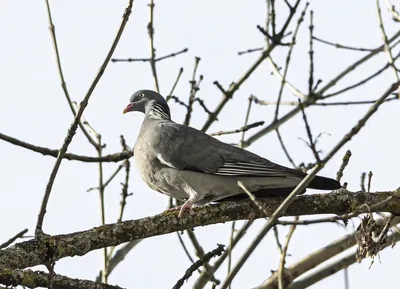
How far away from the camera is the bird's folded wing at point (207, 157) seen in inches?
208

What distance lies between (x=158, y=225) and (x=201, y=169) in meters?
1.14

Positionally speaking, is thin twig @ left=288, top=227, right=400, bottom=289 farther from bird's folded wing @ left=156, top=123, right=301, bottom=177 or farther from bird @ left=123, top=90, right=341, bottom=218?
bird's folded wing @ left=156, top=123, right=301, bottom=177

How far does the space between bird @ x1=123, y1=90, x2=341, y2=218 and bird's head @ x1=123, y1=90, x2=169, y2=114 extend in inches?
28.1

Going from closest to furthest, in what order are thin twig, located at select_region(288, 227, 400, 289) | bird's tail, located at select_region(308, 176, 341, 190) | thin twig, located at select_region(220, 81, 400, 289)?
1. thin twig, located at select_region(220, 81, 400, 289)
2. bird's tail, located at select_region(308, 176, 341, 190)
3. thin twig, located at select_region(288, 227, 400, 289)

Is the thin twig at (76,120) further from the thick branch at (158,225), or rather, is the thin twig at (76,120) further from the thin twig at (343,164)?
the thin twig at (343,164)

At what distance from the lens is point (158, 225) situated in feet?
14.3

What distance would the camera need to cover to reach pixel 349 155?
4648 mm

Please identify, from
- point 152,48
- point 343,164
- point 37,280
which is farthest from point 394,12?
point 37,280

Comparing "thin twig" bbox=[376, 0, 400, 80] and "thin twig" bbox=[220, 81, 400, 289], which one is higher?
"thin twig" bbox=[376, 0, 400, 80]

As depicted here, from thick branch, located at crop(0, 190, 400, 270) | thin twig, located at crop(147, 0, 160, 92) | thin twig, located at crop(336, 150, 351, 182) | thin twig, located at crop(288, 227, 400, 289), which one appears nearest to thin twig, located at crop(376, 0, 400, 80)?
thin twig, located at crop(336, 150, 351, 182)

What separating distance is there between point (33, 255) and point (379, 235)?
1978mm

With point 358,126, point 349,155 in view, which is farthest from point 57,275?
point 349,155

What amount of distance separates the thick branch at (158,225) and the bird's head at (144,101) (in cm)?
190

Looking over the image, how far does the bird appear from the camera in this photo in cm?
520
